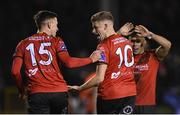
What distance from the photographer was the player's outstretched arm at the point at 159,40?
27.7ft

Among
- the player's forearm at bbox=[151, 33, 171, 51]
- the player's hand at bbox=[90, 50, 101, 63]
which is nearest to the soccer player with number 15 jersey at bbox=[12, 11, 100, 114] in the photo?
the player's hand at bbox=[90, 50, 101, 63]

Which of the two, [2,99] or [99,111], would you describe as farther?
[2,99]

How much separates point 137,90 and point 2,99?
738 centimetres

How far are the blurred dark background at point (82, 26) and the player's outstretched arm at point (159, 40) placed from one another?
6.59 metres

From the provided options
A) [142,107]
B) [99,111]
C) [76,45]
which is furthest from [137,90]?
[76,45]

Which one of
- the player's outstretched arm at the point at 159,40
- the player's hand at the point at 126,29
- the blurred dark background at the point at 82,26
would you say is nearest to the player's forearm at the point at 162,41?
the player's outstretched arm at the point at 159,40

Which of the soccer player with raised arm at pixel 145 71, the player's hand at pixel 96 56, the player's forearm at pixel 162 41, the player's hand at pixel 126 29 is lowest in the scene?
the soccer player with raised arm at pixel 145 71

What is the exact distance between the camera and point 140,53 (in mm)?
8938

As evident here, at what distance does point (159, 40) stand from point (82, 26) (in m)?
10.1

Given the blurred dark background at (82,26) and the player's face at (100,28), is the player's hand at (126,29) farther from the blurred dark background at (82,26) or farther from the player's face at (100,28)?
the blurred dark background at (82,26)

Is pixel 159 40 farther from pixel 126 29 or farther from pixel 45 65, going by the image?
pixel 45 65

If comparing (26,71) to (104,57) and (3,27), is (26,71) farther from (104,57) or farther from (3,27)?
(3,27)

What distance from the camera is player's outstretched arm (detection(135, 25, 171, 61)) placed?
27.7ft

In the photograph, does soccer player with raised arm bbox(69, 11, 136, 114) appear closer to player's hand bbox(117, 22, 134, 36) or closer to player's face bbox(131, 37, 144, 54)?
player's hand bbox(117, 22, 134, 36)
